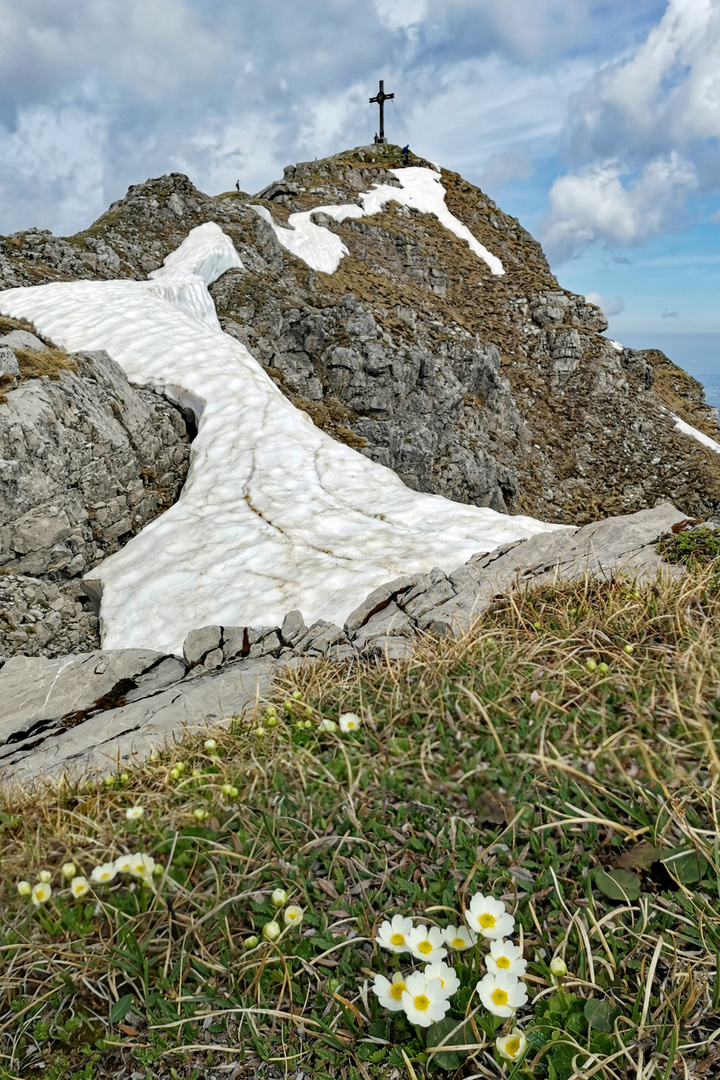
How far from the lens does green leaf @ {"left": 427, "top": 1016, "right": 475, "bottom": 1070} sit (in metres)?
1.79

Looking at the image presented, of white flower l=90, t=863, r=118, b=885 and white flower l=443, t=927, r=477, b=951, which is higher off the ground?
white flower l=90, t=863, r=118, b=885

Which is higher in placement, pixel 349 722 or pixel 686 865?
pixel 349 722

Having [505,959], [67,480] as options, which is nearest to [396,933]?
[505,959]

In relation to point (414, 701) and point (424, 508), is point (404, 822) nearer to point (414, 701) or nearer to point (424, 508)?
point (414, 701)

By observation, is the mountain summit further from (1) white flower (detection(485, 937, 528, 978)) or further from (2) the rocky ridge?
(1) white flower (detection(485, 937, 528, 978))

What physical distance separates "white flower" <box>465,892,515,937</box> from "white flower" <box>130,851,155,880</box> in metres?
1.33

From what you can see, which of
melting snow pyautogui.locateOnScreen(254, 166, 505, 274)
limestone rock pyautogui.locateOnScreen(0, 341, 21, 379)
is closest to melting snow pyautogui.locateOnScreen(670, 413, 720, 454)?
melting snow pyautogui.locateOnScreen(254, 166, 505, 274)

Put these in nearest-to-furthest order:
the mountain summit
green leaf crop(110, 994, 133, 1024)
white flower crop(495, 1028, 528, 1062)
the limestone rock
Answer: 1. white flower crop(495, 1028, 528, 1062)
2. green leaf crop(110, 994, 133, 1024)
3. the limestone rock
4. the mountain summit

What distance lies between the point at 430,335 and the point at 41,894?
3877 cm

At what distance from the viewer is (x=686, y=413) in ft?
158

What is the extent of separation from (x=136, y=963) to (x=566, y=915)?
1.67m

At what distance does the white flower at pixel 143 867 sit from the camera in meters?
2.45

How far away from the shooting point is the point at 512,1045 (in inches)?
67.9

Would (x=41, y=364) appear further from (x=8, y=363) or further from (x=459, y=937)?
(x=459, y=937)
